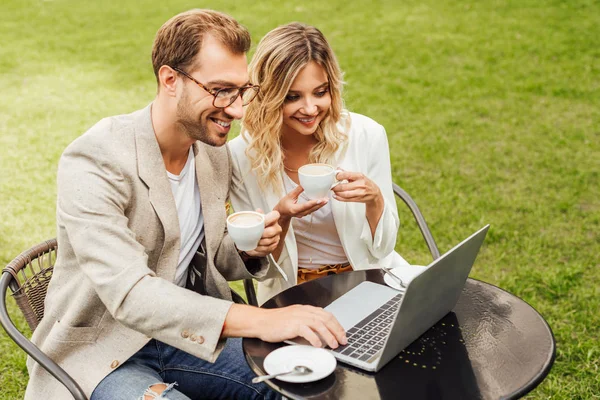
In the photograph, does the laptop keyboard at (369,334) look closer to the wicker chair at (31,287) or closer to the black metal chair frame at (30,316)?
the black metal chair frame at (30,316)

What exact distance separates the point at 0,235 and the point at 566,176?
4.70 m

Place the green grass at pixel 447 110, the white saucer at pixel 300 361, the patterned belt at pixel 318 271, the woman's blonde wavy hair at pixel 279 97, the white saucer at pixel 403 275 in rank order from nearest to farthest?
the white saucer at pixel 300 361 → the white saucer at pixel 403 275 → the woman's blonde wavy hair at pixel 279 97 → the patterned belt at pixel 318 271 → the green grass at pixel 447 110

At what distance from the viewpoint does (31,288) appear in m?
2.61

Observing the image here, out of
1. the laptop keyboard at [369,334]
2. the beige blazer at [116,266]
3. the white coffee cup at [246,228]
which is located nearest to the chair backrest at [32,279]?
the beige blazer at [116,266]

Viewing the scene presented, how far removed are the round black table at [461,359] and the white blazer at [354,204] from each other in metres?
0.61

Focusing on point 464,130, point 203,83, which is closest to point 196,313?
point 203,83

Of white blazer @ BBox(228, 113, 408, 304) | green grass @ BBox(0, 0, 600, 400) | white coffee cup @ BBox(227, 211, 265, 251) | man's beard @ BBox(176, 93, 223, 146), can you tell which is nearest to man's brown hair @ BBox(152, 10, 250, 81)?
man's beard @ BBox(176, 93, 223, 146)

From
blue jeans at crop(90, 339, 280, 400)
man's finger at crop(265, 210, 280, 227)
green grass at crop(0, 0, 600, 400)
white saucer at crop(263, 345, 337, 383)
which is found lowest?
green grass at crop(0, 0, 600, 400)

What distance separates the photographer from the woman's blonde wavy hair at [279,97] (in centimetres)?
301

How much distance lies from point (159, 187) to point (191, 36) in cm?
56

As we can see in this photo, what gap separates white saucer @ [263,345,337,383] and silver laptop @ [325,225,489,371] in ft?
0.23

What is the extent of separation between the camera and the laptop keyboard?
212 cm

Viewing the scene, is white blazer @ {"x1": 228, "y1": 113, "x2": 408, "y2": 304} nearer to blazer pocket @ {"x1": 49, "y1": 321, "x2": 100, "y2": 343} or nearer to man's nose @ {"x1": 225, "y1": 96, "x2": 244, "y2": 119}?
man's nose @ {"x1": 225, "y1": 96, "x2": 244, "y2": 119}

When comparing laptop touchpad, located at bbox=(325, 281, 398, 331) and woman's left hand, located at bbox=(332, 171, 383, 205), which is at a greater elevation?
woman's left hand, located at bbox=(332, 171, 383, 205)
